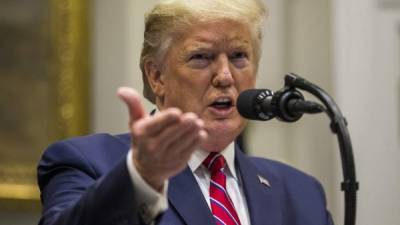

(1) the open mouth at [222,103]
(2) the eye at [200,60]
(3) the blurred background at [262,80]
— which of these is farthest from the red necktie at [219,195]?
(3) the blurred background at [262,80]

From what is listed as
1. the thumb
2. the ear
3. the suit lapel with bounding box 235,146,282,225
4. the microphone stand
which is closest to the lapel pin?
the suit lapel with bounding box 235,146,282,225

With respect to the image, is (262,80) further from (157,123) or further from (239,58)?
(157,123)

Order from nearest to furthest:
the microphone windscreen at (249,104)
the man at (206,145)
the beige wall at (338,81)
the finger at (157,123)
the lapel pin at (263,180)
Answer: the finger at (157,123) < the microphone windscreen at (249,104) < the man at (206,145) < the lapel pin at (263,180) < the beige wall at (338,81)

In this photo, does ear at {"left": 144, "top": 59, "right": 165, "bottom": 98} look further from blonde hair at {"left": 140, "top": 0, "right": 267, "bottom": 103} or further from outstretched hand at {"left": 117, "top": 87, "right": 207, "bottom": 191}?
outstretched hand at {"left": 117, "top": 87, "right": 207, "bottom": 191}

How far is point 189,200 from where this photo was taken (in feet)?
6.66

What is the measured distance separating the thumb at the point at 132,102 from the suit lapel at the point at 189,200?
23.5 inches

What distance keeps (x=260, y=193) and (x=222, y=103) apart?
0.84 feet

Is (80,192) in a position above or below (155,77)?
below

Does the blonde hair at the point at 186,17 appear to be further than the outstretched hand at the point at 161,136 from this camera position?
Yes

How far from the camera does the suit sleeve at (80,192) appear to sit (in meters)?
1.54

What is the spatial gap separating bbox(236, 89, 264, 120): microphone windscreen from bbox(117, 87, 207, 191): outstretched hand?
11.6 inches

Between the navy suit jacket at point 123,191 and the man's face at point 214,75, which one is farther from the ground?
the man's face at point 214,75

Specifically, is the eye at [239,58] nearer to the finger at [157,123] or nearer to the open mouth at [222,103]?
the open mouth at [222,103]

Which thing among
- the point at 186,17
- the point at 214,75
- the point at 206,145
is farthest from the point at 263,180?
the point at 186,17
